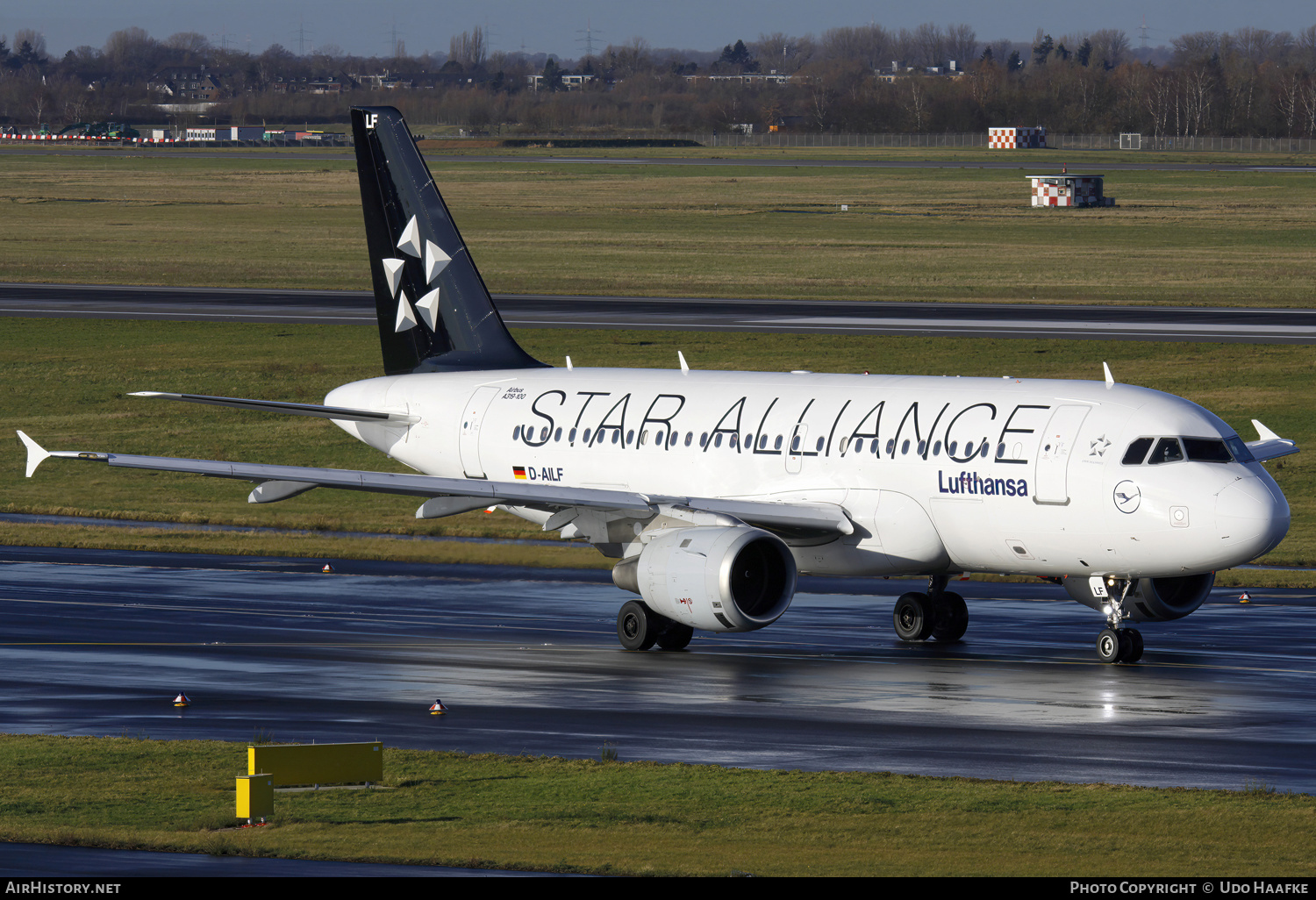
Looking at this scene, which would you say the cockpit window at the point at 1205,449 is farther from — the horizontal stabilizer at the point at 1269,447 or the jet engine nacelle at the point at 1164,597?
the jet engine nacelle at the point at 1164,597

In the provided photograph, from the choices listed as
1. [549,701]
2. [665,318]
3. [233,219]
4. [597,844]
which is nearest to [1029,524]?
[549,701]

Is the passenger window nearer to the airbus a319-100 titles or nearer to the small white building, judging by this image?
the airbus a319-100 titles

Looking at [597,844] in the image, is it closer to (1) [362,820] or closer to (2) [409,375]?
(1) [362,820]

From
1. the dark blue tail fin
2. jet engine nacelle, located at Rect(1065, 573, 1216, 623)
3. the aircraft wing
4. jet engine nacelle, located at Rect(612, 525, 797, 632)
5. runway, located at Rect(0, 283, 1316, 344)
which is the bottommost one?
runway, located at Rect(0, 283, 1316, 344)

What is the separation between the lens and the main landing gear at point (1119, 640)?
33656mm

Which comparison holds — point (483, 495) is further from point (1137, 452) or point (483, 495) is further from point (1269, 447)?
point (1269, 447)

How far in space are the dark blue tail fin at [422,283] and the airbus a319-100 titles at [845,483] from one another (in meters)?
2.35

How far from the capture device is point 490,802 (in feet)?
74.9

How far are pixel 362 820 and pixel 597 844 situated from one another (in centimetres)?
298

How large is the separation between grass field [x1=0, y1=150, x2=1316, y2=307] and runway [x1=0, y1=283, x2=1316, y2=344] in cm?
601

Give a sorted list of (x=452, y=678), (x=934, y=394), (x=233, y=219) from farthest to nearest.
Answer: (x=233, y=219) → (x=934, y=394) → (x=452, y=678)

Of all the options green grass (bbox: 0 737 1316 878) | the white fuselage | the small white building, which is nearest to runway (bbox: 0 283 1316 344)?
the white fuselage

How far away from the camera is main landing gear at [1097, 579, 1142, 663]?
110ft

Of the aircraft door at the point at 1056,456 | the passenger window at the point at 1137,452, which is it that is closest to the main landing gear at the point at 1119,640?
the aircraft door at the point at 1056,456
